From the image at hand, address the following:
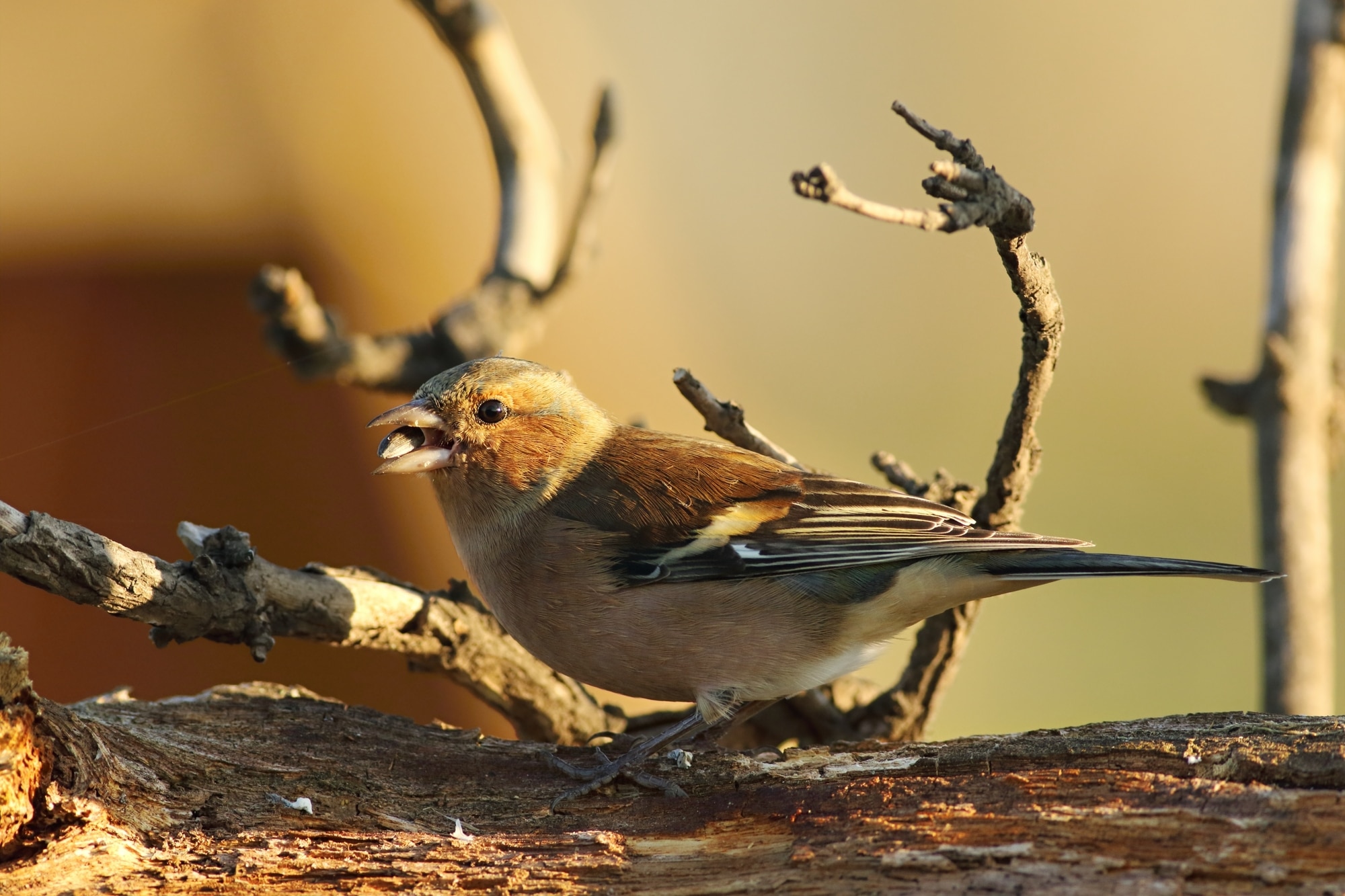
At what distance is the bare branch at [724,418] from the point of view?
3.60 meters

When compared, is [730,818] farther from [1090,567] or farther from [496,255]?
[496,255]

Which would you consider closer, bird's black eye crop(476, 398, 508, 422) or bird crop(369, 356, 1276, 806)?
bird crop(369, 356, 1276, 806)

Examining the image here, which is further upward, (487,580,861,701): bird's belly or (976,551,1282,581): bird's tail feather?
(976,551,1282,581): bird's tail feather

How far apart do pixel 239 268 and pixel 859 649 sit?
165 inches

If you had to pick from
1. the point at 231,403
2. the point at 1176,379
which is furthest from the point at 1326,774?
the point at 1176,379

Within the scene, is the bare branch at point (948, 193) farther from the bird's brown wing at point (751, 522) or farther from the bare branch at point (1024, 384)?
the bird's brown wing at point (751, 522)

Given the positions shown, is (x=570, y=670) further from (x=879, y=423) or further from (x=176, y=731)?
(x=879, y=423)

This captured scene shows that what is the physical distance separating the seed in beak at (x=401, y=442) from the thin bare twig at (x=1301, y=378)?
134 inches

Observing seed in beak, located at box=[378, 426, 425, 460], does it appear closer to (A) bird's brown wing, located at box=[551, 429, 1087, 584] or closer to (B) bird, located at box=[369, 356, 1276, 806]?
(B) bird, located at box=[369, 356, 1276, 806]

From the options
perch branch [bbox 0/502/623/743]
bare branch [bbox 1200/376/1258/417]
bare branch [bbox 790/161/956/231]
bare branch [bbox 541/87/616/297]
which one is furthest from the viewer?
bare branch [bbox 541/87/616/297]

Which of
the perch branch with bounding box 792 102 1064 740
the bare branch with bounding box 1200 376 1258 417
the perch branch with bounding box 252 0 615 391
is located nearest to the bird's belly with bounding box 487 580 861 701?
the perch branch with bounding box 792 102 1064 740

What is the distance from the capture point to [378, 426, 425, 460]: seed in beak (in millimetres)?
3637

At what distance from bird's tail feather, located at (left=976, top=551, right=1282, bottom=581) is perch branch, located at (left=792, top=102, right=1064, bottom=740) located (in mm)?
375

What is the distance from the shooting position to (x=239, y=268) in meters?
5.97
